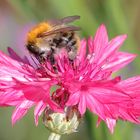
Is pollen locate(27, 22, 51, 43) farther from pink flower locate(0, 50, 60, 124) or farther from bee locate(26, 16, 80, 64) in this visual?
pink flower locate(0, 50, 60, 124)

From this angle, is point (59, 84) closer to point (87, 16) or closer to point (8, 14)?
point (87, 16)

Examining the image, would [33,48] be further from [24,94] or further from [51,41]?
[24,94]

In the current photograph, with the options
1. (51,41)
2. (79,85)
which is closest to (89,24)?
(51,41)

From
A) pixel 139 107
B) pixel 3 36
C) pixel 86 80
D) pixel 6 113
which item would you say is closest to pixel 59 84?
pixel 86 80

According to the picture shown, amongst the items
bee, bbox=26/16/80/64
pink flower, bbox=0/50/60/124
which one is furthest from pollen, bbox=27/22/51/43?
pink flower, bbox=0/50/60/124

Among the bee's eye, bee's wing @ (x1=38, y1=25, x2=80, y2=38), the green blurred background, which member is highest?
the green blurred background

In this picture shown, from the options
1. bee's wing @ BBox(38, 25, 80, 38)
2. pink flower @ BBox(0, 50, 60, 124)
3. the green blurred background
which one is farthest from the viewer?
the green blurred background
